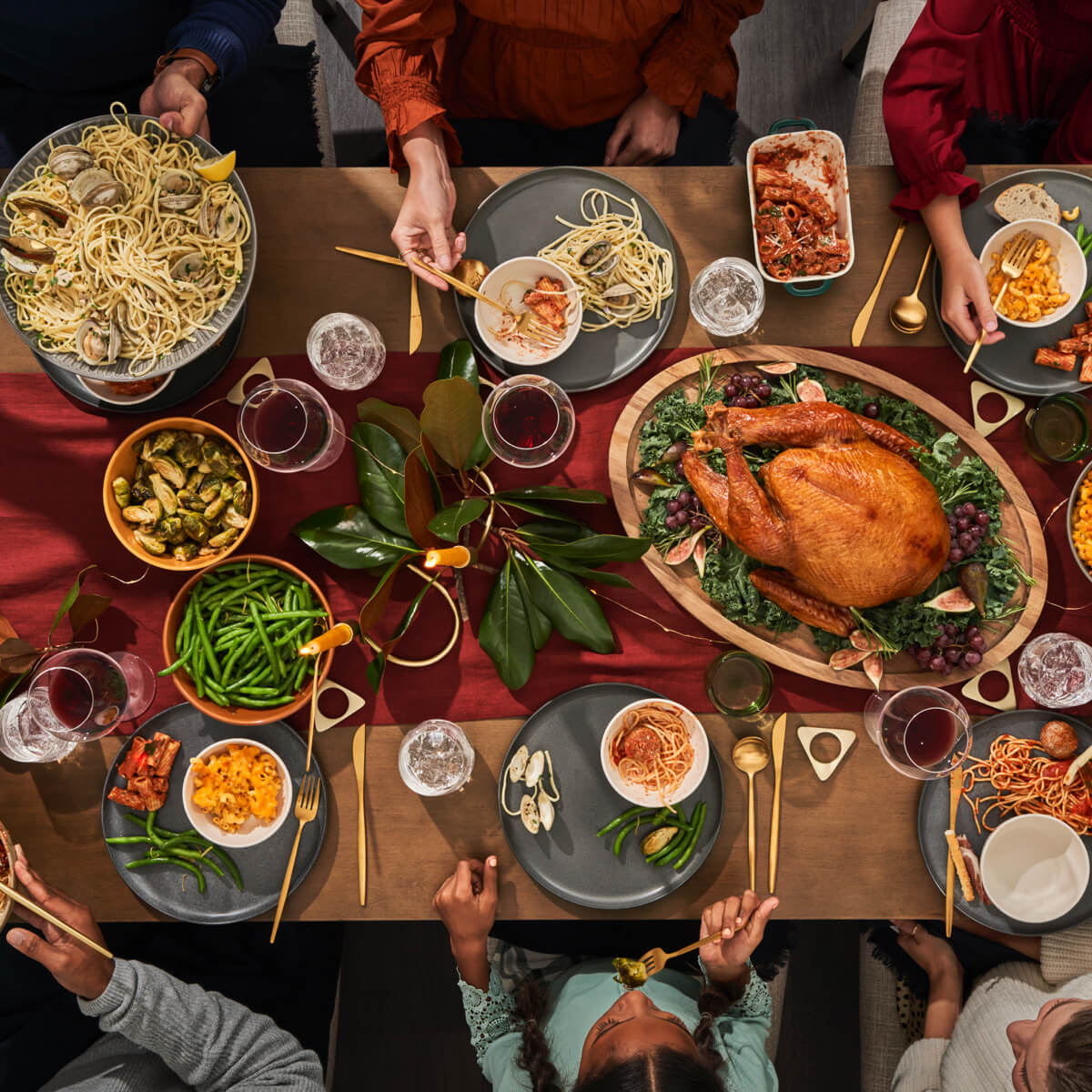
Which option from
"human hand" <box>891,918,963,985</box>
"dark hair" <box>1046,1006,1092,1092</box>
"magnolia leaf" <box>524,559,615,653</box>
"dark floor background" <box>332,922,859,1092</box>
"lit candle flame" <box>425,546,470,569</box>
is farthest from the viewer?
"dark floor background" <box>332,922,859,1092</box>

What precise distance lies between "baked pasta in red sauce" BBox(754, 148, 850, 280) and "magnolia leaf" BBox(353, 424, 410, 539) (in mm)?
861

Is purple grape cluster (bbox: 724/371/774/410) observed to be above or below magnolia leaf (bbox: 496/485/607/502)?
above

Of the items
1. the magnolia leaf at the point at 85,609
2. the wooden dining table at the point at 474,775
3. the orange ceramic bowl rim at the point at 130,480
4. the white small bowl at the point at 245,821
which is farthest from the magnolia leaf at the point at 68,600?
the white small bowl at the point at 245,821

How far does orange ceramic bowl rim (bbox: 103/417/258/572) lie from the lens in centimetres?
145

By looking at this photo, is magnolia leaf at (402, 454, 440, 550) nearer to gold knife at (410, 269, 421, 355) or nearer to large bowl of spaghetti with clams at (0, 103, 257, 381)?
gold knife at (410, 269, 421, 355)

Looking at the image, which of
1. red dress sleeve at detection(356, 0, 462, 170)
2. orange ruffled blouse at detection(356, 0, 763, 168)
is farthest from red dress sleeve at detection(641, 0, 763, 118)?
red dress sleeve at detection(356, 0, 462, 170)

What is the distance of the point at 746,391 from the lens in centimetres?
162

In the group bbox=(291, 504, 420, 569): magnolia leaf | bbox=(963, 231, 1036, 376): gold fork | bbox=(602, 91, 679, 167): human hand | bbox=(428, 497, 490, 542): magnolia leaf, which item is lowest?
bbox=(291, 504, 420, 569): magnolia leaf

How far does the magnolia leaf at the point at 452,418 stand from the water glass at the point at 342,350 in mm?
258

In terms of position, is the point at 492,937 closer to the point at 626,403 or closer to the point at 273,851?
the point at 273,851

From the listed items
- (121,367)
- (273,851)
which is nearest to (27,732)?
(273,851)

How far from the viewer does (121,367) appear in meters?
1.42

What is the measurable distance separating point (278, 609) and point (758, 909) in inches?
44.8

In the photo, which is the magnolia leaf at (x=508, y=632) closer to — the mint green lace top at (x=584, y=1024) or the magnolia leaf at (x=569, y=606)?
the magnolia leaf at (x=569, y=606)
